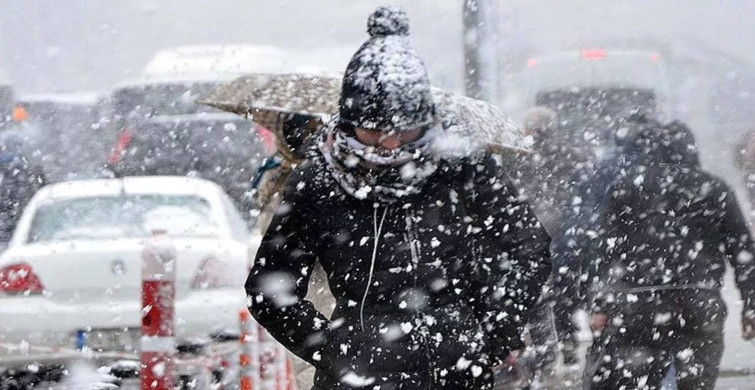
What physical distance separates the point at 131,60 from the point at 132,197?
69.9 feet

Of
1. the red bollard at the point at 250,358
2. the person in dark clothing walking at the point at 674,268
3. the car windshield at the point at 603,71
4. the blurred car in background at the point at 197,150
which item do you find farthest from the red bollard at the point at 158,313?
the car windshield at the point at 603,71

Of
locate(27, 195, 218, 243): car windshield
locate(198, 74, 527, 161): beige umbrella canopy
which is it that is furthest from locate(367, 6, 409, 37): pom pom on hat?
locate(27, 195, 218, 243): car windshield

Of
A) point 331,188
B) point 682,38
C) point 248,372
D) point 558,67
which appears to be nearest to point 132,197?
point 248,372

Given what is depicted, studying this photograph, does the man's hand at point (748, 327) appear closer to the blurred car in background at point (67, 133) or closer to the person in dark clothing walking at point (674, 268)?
the person in dark clothing walking at point (674, 268)

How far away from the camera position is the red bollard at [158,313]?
544cm

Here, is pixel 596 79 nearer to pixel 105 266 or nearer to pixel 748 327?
pixel 105 266

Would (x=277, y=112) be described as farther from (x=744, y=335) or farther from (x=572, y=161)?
(x=572, y=161)

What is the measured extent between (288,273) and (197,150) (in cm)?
1413

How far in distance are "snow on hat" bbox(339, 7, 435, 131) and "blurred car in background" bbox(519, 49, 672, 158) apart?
41.7ft

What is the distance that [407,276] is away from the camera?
3.76 m

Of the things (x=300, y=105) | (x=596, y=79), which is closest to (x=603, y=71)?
(x=596, y=79)

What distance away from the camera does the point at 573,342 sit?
7.26 m

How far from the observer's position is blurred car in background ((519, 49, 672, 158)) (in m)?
16.8

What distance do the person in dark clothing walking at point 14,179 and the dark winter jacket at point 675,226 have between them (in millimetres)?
12213
